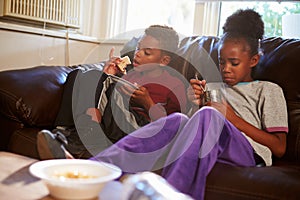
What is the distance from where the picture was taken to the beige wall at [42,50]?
2.08 m

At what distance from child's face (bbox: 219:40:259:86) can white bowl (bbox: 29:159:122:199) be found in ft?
2.66

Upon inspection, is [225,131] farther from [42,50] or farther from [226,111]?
[42,50]

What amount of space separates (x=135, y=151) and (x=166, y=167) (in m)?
0.11

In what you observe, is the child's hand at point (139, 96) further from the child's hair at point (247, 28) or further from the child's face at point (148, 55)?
the child's hair at point (247, 28)

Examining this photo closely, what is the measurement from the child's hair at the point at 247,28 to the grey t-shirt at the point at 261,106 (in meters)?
0.15

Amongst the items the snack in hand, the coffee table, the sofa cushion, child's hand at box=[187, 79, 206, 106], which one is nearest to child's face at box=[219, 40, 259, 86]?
child's hand at box=[187, 79, 206, 106]

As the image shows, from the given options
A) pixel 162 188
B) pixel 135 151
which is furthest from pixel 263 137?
pixel 162 188

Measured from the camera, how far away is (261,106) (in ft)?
4.90

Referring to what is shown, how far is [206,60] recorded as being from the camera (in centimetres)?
186

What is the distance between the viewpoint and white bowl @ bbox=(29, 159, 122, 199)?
79cm

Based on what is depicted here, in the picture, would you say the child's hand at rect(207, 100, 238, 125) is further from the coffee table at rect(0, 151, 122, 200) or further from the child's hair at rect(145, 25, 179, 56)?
the coffee table at rect(0, 151, 122, 200)

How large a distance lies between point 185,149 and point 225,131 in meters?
0.19

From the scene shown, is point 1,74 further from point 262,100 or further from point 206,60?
point 262,100

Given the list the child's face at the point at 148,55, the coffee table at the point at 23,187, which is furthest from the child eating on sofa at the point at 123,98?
the coffee table at the point at 23,187
